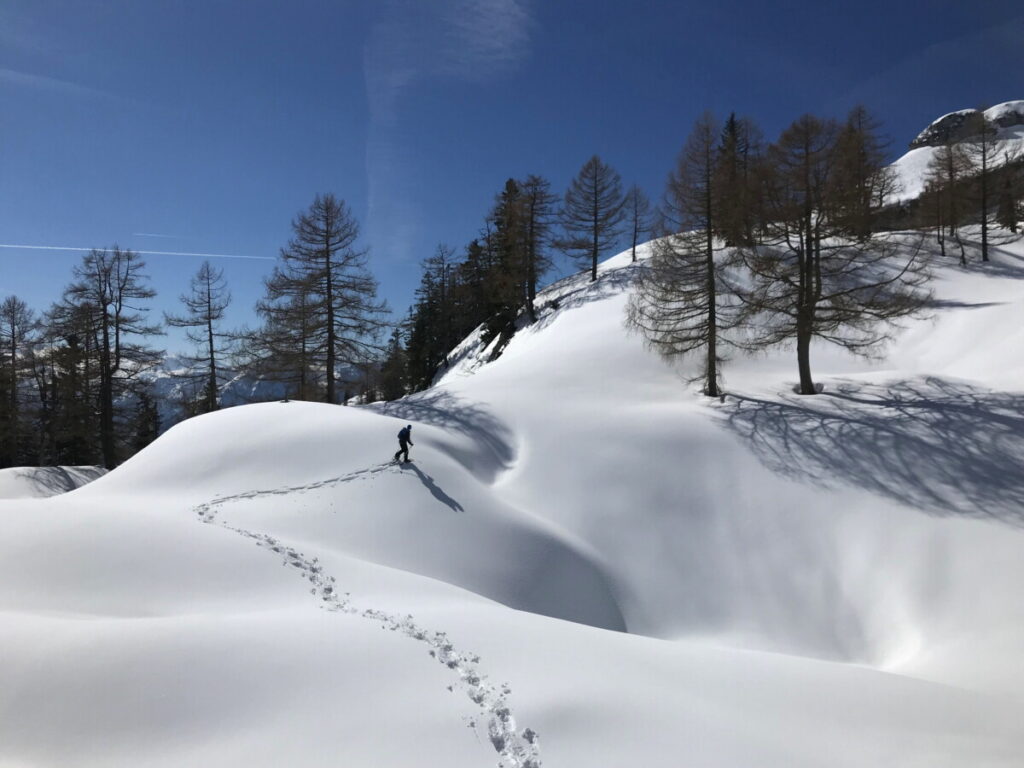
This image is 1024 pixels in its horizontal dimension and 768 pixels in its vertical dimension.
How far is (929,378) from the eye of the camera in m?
15.2

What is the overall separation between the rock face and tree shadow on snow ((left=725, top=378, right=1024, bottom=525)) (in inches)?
3406

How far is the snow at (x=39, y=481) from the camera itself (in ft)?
61.1

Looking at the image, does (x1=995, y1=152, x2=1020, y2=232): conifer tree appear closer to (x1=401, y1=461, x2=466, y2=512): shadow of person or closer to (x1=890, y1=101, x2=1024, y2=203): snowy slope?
(x1=890, y1=101, x2=1024, y2=203): snowy slope

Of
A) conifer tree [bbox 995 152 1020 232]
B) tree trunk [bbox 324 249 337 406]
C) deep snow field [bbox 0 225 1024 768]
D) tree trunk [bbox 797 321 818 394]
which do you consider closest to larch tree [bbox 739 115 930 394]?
tree trunk [bbox 797 321 818 394]

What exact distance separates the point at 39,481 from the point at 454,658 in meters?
24.0

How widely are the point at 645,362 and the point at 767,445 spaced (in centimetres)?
801

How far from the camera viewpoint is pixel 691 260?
53.3 feet

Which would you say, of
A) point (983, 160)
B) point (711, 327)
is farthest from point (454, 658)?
point (983, 160)

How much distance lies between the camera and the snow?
18.6 metres

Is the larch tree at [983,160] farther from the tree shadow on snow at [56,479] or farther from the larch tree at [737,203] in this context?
the tree shadow on snow at [56,479]

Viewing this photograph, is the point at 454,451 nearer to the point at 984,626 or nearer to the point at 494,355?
the point at 984,626

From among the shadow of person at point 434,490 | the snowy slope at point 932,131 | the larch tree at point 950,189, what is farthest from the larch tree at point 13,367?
the snowy slope at point 932,131

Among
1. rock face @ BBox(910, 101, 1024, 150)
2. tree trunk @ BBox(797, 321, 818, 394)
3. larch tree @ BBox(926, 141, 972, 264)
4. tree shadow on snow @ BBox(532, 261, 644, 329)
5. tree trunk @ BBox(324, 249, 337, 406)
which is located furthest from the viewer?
rock face @ BBox(910, 101, 1024, 150)

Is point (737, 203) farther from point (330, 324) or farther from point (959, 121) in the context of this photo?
point (959, 121)
